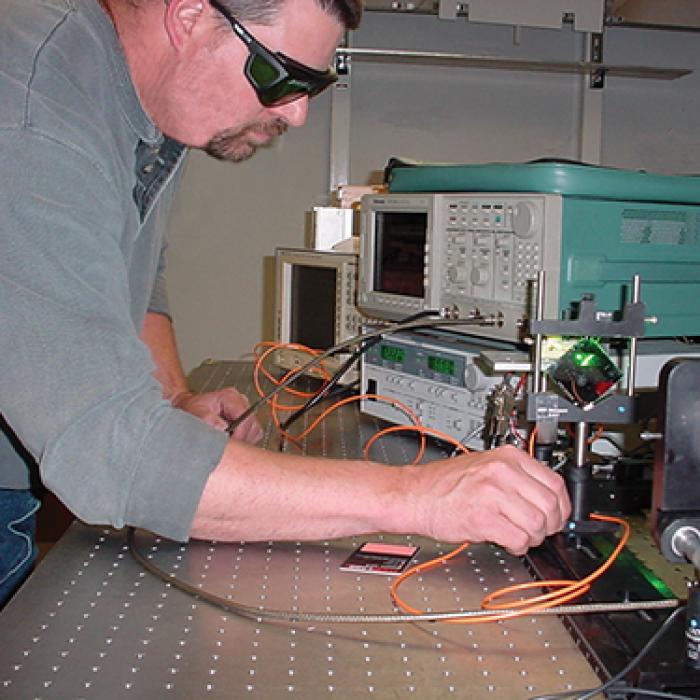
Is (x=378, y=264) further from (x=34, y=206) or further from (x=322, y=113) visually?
(x=322, y=113)

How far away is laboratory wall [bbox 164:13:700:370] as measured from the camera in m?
3.88

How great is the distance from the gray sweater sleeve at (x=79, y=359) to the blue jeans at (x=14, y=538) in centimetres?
60

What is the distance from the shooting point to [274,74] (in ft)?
3.75

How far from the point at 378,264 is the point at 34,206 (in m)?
1.13

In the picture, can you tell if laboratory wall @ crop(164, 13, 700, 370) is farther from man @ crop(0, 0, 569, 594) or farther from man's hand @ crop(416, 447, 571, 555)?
man's hand @ crop(416, 447, 571, 555)

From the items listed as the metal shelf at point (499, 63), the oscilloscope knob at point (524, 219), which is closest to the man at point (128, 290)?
the oscilloscope knob at point (524, 219)

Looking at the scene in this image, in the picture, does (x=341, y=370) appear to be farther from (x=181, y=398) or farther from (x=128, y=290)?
(x=128, y=290)

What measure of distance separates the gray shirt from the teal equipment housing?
73cm

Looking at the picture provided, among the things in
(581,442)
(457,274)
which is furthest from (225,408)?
(581,442)

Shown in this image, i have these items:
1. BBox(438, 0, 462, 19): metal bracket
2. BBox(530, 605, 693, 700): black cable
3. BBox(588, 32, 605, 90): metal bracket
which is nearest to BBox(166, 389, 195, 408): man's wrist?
BBox(530, 605, 693, 700): black cable

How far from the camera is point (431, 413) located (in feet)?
5.71

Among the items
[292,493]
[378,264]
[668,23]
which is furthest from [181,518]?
[668,23]

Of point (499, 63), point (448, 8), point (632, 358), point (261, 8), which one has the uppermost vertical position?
point (448, 8)

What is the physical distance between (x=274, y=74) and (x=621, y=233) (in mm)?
666
